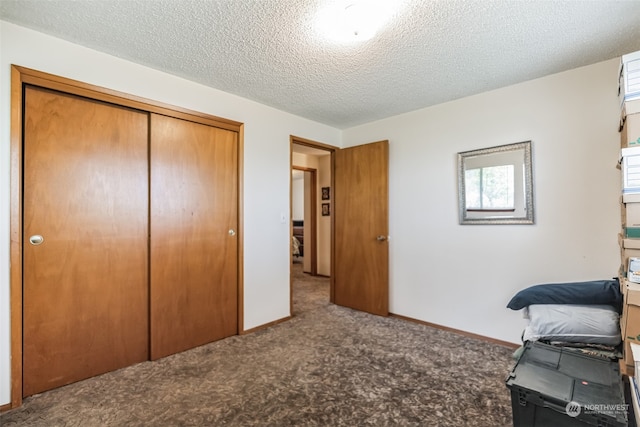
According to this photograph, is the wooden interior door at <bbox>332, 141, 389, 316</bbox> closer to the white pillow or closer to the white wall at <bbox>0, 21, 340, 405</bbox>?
the white wall at <bbox>0, 21, 340, 405</bbox>

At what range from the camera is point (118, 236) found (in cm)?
227

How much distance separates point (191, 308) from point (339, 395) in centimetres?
146

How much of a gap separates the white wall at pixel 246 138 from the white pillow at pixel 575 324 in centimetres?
228

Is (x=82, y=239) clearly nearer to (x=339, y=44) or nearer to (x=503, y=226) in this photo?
(x=339, y=44)

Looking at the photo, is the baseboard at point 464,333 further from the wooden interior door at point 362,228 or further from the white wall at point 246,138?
the white wall at point 246,138

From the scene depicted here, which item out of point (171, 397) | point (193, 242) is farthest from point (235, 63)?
point (171, 397)

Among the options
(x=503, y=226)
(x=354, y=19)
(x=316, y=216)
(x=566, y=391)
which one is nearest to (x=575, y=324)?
(x=566, y=391)

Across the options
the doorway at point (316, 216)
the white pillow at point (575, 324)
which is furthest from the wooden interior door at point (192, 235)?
the doorway at point (316, 216)

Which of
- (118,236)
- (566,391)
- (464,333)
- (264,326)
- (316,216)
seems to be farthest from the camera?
(316,216)

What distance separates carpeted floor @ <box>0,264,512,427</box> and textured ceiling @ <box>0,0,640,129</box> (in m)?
2.29

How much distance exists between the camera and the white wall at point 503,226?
2283 millimetres

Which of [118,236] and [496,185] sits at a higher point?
[496,185]

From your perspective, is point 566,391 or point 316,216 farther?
point 316,216

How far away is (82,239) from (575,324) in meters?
3.18
